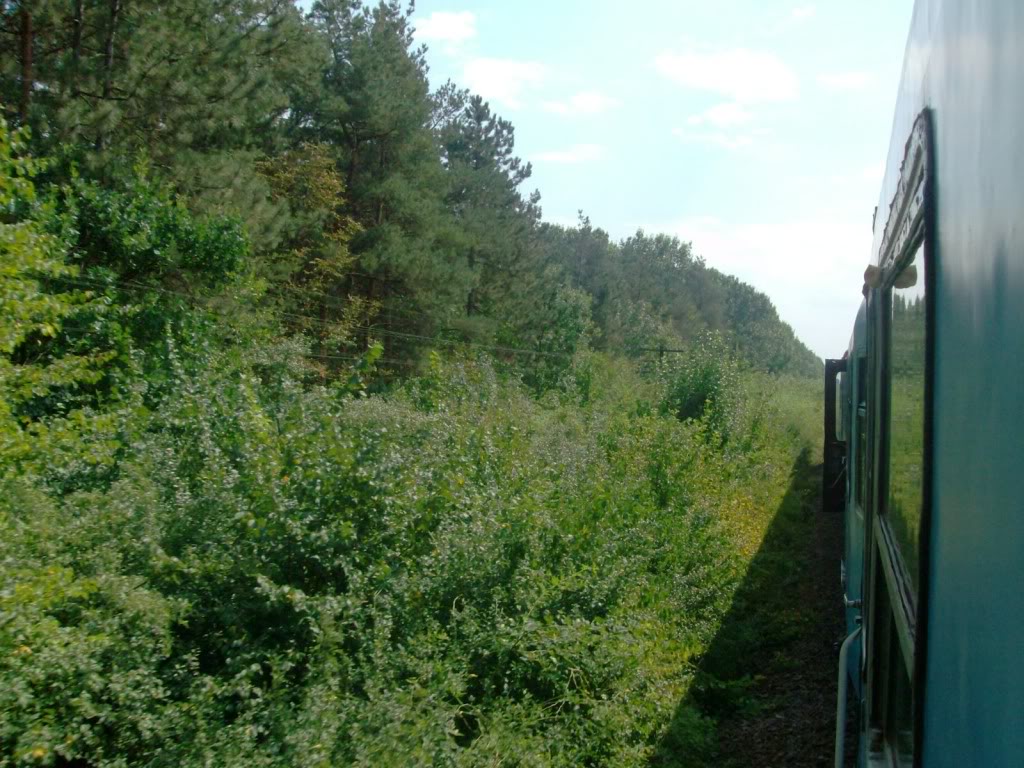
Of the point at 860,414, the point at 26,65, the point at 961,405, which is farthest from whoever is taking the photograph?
the point at 26,65

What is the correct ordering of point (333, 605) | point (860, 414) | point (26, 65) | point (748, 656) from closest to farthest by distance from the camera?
point (860, 414) < point (333, 605) < point (748, 656) < point (26, 65)

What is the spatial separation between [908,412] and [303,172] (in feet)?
76.5

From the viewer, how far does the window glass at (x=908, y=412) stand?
1.98m

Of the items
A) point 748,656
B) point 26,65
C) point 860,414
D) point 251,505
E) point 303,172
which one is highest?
point 303,172

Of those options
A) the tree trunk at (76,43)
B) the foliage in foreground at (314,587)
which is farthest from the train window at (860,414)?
the tree trunk at (76,43)

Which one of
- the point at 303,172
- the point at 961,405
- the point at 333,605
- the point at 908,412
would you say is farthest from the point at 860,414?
the point at 303,172

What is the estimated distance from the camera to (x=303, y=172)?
78.2 feet

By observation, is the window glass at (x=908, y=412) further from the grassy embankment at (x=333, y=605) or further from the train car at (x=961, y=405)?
the grassy embankment at (x=333, y=605)

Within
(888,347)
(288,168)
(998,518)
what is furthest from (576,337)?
(998,518)

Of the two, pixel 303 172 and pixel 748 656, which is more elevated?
pixel 303 172

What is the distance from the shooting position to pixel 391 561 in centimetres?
695

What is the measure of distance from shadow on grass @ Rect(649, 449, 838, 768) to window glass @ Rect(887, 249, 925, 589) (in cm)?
406

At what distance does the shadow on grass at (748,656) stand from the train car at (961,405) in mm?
4008

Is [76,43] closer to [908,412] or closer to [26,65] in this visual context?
[26,65]
